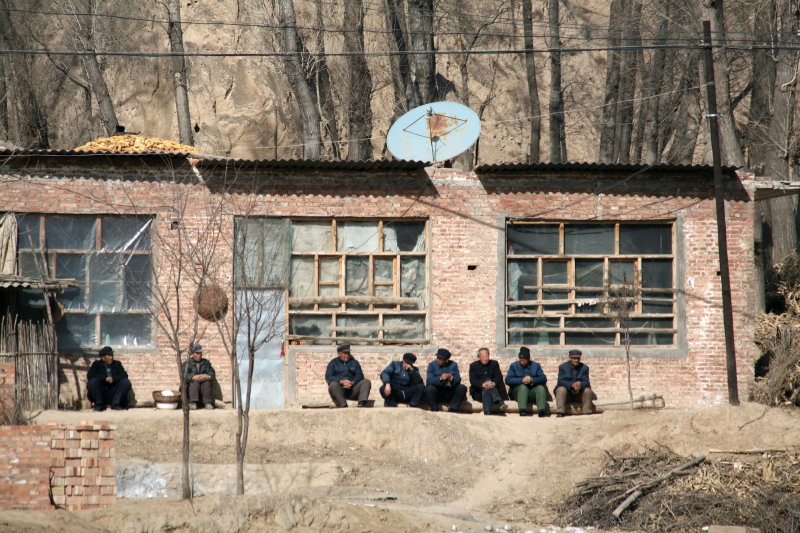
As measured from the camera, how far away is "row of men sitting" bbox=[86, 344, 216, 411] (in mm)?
15875

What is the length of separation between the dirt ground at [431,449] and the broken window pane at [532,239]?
3.24m

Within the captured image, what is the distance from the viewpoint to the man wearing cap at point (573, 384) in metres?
16.4

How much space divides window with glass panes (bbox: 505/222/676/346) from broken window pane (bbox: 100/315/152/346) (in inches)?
263

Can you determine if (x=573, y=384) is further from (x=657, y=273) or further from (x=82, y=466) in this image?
(x=82, y=466)

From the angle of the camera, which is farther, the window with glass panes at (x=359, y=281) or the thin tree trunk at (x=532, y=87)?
the thin tree trunk at (x=532, y=87)

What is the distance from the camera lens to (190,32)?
104 feet

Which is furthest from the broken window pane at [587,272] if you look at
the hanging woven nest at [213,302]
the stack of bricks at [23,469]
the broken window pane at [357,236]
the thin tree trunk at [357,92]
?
the thin tree trunk at [357,92]

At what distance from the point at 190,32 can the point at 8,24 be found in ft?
19.0

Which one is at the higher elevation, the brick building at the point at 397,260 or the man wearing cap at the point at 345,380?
the brick building at the point at 397,260

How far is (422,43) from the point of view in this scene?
24344 mm

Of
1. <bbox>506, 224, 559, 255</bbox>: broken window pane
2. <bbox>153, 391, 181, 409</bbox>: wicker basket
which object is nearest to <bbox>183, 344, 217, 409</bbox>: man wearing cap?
<bbox>153, 391, 181, 409</bbox>: wicker basket

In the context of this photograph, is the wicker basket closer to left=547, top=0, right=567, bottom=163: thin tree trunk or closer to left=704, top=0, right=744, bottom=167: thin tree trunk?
left=704, top=0, right=744, bottom=167: thin tree trunk

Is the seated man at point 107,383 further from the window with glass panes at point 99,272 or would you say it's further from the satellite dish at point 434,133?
the satellite dish at point 434,133

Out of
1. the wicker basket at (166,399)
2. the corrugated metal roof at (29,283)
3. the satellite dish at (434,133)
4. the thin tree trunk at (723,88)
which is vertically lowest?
the wicker basket at (166,399)
